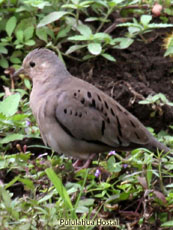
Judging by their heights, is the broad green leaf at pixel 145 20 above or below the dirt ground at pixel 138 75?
above

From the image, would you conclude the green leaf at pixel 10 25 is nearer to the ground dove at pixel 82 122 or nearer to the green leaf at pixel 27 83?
the green leaf at pixel 27 83

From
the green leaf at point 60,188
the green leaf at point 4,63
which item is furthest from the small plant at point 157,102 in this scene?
the green leaf at point 60,188

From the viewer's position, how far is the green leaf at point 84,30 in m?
7.02

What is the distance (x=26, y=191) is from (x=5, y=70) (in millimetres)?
2257

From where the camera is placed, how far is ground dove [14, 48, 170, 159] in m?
5.41

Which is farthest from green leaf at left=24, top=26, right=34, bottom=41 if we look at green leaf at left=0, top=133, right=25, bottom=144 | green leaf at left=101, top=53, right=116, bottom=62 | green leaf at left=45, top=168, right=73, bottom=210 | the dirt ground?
green leaf at left=45, top=168, right=73, bottom=210

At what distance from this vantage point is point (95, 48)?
6.89m

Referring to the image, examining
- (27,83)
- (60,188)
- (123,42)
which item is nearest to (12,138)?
(27,83)

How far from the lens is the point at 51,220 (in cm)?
422

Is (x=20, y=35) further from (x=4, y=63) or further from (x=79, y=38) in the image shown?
(x=79, y=38)

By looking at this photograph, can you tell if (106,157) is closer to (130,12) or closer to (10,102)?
(10,102)

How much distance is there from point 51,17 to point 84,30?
400mm

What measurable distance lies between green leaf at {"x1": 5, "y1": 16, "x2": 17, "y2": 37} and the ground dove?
1.66m

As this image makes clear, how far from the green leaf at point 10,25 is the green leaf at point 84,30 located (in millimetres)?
738
